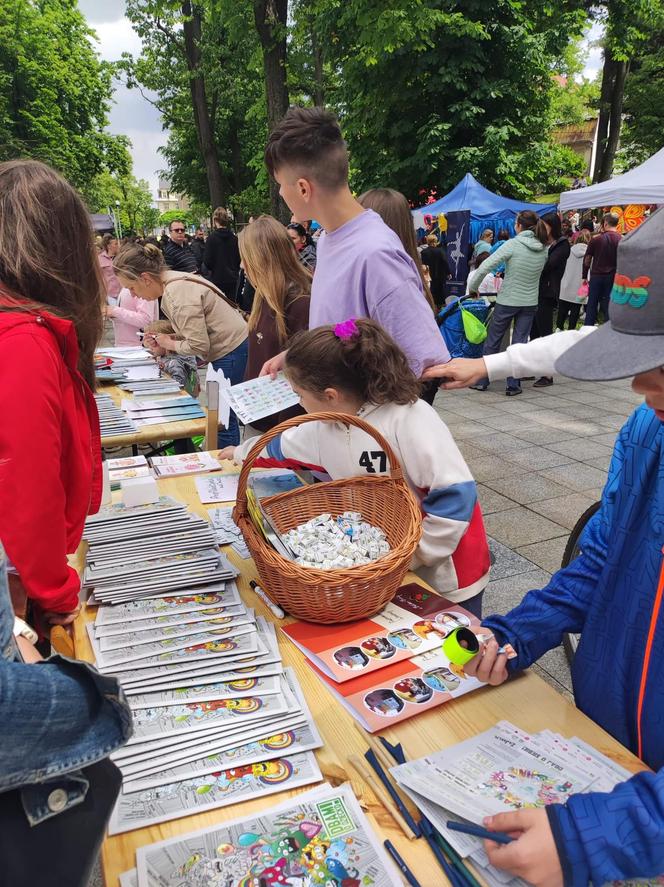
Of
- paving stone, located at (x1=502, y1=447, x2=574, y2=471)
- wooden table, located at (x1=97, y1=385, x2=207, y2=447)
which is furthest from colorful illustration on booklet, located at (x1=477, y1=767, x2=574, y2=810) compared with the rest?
paving stone, located at (x1=502, y1=447, x2=574, y2=471)

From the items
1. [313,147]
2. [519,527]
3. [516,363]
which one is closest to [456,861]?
[516,363]

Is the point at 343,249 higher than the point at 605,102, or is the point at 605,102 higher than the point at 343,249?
the point at 605,102

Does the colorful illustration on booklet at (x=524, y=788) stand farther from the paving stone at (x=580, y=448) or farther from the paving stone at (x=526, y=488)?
the paving stone at (x=580, y=448)

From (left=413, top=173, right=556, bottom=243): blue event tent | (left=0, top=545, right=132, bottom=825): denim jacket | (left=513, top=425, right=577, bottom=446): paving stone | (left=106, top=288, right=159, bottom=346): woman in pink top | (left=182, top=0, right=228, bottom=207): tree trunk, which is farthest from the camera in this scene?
(left=182, top=0, right=228, bottom=207): tree trunk

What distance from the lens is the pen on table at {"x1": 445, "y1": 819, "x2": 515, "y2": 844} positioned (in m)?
0.83

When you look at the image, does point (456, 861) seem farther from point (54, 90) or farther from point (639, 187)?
point (54, 90)

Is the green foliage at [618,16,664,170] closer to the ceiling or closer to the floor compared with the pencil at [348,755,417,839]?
closer to the ceiling

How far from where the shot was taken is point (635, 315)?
2.79ft

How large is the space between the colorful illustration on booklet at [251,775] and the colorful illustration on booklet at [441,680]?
332mm

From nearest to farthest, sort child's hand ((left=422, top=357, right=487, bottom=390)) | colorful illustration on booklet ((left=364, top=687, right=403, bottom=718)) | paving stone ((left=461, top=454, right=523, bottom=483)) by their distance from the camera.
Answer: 1. colorful illustration on booklet ((left=364, top=687, right=403, bottom=718))
2. child's hand ((left=422, top=357, right=487, bottom=390))
3. paving stone ((left=461, top=454, right=523, bottom=483))

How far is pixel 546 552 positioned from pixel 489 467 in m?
1.42

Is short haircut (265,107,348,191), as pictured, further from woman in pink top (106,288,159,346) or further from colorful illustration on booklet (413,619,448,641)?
woman in pink top (106,288,159,346)

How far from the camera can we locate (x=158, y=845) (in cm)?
89

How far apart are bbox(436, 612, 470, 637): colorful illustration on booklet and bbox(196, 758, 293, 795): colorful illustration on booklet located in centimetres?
50
